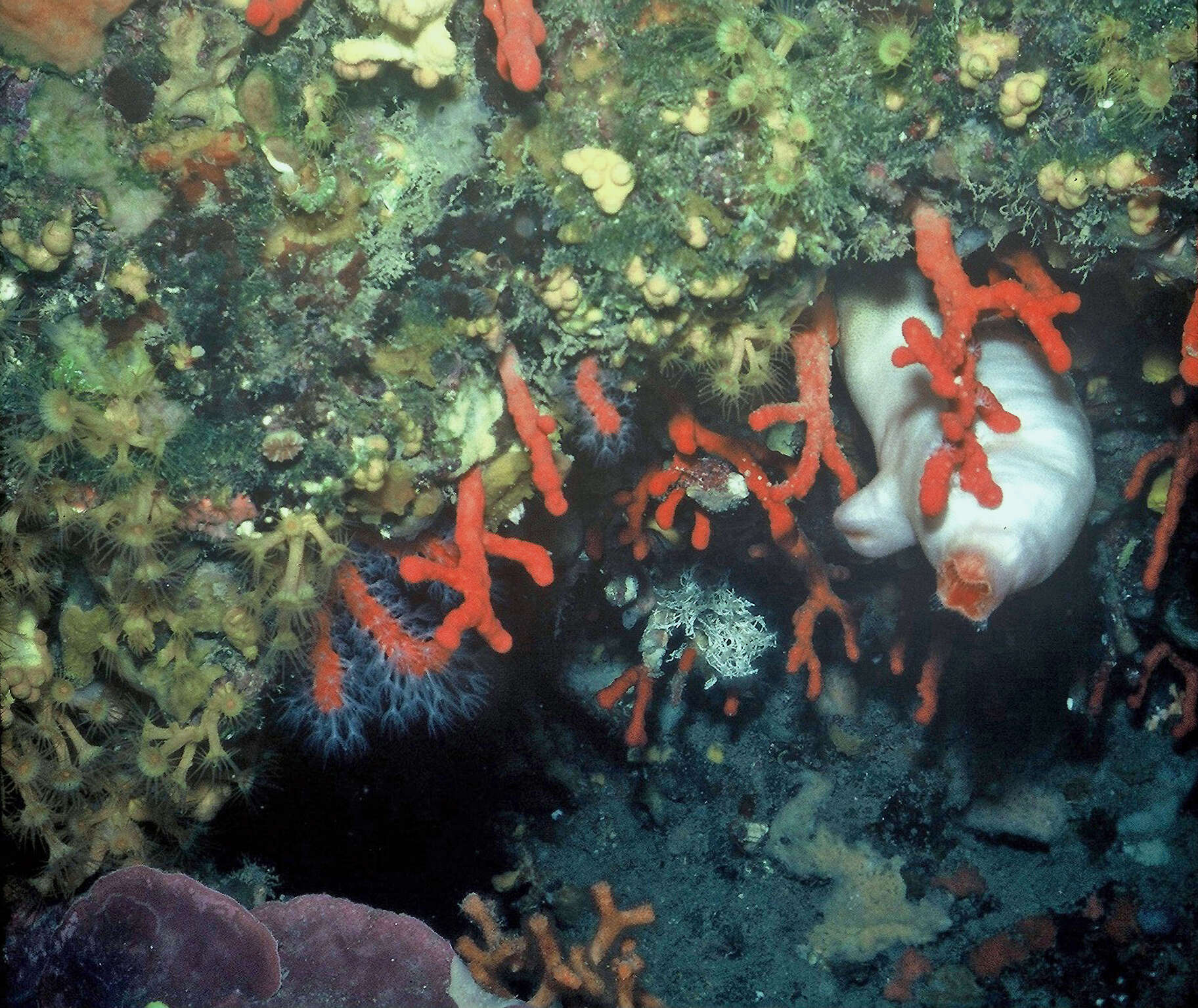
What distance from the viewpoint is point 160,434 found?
2.60 meters

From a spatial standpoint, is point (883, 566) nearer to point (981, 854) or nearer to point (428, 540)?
point (981, 854)

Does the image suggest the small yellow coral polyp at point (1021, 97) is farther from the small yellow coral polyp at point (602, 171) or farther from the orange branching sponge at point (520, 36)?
the orange branching sponge at point (520, 36)

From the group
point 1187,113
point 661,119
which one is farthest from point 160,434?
point 1187,113

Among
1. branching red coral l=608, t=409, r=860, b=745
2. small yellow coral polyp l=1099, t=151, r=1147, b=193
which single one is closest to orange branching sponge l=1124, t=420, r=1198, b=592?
branching red coral l=608, t=409, r=860, b=745

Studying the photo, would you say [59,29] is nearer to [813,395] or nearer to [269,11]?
[269,11]

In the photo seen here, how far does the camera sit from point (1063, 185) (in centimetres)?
246

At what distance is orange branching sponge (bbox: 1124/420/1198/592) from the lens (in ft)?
12.6

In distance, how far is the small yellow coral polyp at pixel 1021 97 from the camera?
7.65 feet

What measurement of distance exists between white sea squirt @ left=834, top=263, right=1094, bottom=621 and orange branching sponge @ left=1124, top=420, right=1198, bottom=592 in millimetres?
1313

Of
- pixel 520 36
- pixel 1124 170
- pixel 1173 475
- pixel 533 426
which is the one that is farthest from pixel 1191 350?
pixel 520 36

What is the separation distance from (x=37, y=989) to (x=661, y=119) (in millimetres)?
4273

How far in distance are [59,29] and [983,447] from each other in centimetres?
334

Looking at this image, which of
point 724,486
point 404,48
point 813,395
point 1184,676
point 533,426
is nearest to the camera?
point 404,48

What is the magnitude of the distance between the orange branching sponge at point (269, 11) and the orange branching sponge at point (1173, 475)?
14.2 feet
